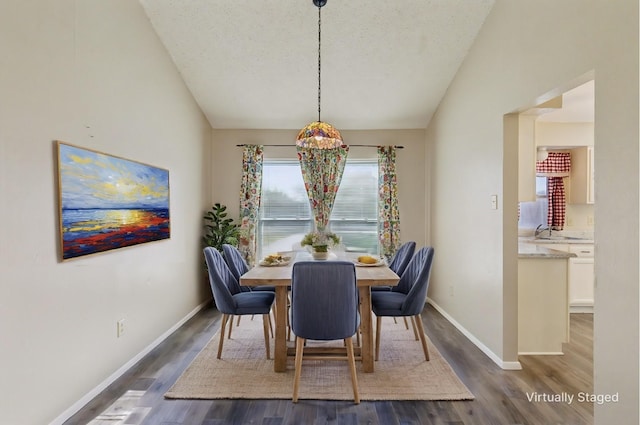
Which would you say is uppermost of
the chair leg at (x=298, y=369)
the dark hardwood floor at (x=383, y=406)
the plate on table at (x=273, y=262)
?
the plate on table at (x=273, y=262)

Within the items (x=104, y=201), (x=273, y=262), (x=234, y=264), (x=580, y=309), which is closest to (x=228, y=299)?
(x=273, y=262)

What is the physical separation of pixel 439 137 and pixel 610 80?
258 cm

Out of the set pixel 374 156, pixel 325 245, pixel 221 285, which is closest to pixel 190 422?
pixel 221 285

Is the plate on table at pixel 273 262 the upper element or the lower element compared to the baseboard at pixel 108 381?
upper

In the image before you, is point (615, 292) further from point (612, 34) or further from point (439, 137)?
point (439, 137)

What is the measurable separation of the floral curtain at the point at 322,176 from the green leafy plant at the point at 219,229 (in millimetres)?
1168

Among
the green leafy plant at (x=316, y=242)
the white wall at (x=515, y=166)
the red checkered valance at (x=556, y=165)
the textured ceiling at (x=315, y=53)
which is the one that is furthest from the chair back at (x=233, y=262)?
the red checkered valance at (x=556, y=165)

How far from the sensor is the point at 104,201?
2383mm

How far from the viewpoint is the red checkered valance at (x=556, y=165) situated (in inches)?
173

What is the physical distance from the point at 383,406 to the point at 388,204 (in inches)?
116

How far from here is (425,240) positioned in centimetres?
481

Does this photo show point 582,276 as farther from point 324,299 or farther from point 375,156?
point 324,299

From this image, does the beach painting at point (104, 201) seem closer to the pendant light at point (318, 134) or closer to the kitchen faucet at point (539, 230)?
the pendant light at point (318, 134)

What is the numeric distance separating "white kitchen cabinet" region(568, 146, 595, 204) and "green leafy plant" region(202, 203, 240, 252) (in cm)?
450
